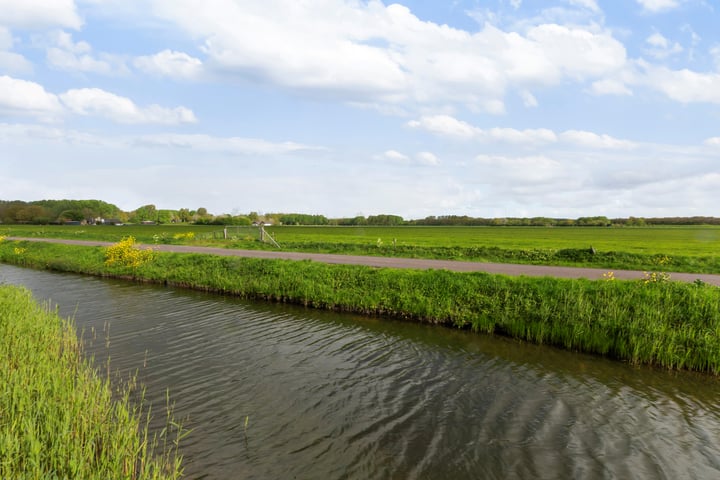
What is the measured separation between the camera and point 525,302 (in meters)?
14.9

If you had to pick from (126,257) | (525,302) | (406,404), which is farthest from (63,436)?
(126,257)

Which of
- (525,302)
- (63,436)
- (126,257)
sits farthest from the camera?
(126,257)

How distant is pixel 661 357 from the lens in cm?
1155

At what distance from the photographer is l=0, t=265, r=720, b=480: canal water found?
22.1ft

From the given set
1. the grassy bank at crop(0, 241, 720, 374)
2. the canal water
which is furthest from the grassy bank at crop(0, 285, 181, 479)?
the grassy bank at crop(0, 241, 720, 374)

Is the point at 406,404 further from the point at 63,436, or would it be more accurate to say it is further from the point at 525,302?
the point at 525,302

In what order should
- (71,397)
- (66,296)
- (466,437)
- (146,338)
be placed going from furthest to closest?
(66,296) → (146,338) → (466,437) → (71,397)

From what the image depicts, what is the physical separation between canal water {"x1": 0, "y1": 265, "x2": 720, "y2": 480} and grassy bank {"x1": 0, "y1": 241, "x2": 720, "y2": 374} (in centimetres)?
78

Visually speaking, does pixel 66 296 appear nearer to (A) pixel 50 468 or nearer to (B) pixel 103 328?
(B) pixel 103 328

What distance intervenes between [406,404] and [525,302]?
8.31m

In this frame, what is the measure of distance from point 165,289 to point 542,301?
68.4 feet

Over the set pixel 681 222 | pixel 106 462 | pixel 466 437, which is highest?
pixel 681 222

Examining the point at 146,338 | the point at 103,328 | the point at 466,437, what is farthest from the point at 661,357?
the point at 103,328

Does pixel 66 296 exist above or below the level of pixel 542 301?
below
